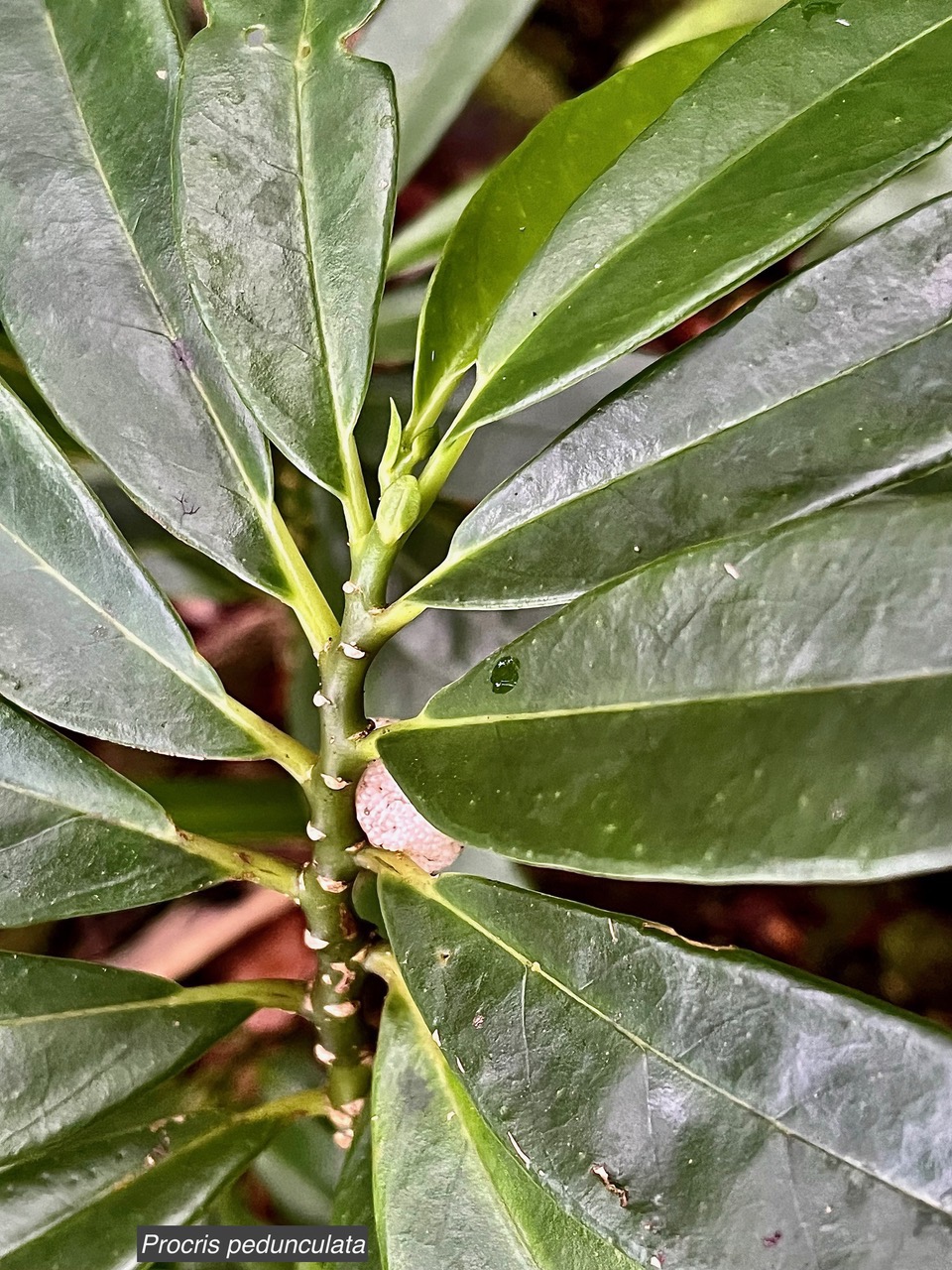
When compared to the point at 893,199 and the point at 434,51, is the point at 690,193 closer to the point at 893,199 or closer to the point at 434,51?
the point at 893,199

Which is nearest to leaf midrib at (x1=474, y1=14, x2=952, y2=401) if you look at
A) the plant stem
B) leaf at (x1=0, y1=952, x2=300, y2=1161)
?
the plant stem

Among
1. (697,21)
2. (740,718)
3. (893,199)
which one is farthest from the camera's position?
(697,21)

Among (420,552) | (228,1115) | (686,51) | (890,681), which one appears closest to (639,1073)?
(890,681)

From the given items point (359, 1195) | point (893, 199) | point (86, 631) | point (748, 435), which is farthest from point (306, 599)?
point (893, 199)

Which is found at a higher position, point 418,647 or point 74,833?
point 418,647

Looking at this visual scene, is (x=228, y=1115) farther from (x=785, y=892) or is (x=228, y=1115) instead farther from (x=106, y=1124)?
(x=785, y=892)

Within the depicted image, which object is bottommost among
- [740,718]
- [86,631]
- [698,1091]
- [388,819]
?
[698,1091]

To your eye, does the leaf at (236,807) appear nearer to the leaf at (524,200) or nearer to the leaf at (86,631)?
the leaf at (86,631)
